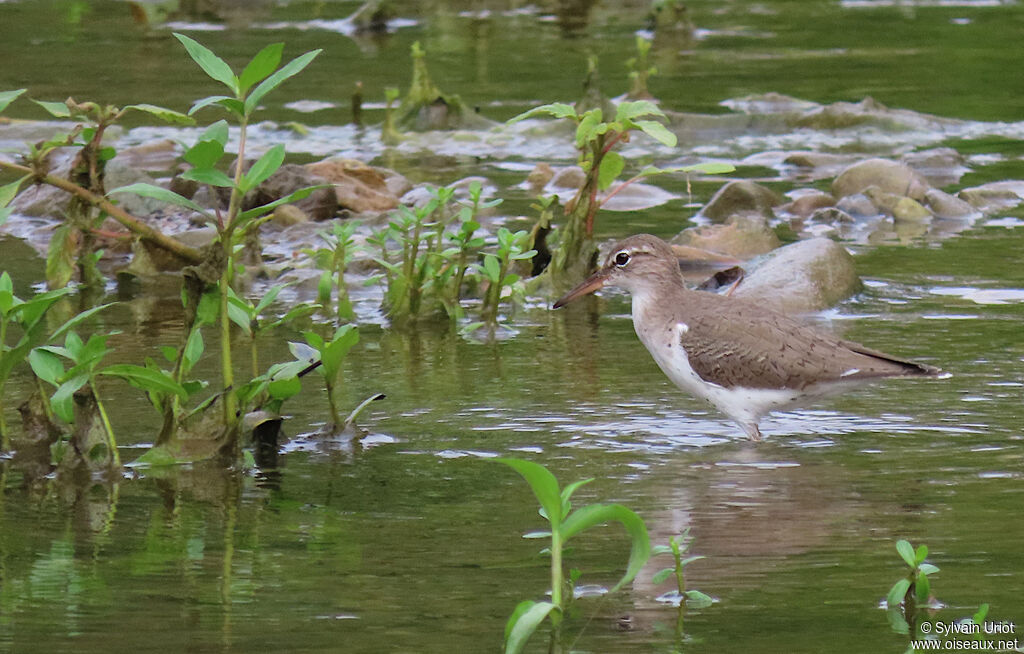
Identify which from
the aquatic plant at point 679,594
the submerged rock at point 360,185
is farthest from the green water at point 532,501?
the submerged rock at point 360,185

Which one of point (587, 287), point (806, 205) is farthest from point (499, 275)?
point (806, 205)

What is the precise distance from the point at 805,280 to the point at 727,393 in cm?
223

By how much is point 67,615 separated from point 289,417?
2305mm

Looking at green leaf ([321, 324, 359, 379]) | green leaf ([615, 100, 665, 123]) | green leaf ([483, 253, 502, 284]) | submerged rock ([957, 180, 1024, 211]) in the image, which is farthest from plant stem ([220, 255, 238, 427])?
submerged rock ([957, 180, 1024, 211])

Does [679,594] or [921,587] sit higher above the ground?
[921,587]

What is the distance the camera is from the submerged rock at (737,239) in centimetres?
1016

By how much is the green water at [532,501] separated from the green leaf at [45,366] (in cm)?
44

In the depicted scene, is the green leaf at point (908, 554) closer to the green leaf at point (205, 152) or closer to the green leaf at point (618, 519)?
the green leaf at point (618, 519)

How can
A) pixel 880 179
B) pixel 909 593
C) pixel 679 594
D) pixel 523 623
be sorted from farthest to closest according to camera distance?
pixel 880 179, pixel 679 594, pixel 909 593, pixel 523 623

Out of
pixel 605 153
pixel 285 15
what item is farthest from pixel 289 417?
pixel 285 15

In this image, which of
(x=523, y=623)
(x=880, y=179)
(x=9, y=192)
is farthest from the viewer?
(x=880, y=179)

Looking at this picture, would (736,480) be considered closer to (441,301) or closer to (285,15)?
(441,301)

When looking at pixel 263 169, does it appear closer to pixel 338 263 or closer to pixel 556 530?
pixel 556 530

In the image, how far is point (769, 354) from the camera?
700 cm
